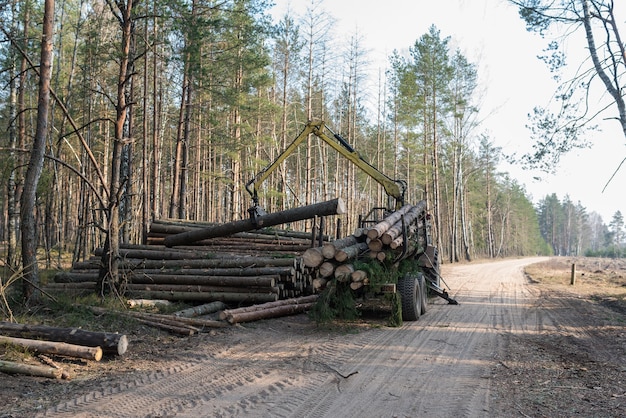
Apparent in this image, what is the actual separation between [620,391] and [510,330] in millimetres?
3455

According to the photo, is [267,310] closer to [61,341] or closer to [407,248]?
[407,248]

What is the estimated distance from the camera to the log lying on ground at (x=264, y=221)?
11.3 metres

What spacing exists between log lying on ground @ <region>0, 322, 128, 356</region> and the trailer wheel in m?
5.55

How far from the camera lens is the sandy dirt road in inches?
178

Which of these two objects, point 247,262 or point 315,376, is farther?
point 247,262

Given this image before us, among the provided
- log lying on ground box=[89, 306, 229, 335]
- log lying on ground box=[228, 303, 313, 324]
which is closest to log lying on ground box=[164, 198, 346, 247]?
log lying on ground box=[228, 303, 313, 324]

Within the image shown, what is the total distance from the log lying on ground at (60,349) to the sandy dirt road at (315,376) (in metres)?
0.65

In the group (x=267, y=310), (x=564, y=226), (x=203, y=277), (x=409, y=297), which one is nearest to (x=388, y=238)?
(x=409, y=297)

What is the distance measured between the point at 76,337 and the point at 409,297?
6.22 meters

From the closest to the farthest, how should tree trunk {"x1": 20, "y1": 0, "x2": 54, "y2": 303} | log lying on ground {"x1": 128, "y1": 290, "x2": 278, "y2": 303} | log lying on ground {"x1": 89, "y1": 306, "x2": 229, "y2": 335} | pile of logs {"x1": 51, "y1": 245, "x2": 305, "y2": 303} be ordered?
log lying on ground {"x1": 89, "y1": 306, "x2": 229, "y2": 335} → tree trunk {"x1": 20, "y1": 0, "x2": 54, "y2": 303} → log lying on ground {"x1": 128, "y1": 290, "x2": 278, "y2": 303} → pile of logs {"x1": 51, "y1": 245, "x2": 305, "y2": 303}

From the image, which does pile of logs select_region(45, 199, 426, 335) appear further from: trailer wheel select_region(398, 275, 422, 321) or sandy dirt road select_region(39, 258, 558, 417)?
sandy dirt road select_region(39, 258, 558, 417)

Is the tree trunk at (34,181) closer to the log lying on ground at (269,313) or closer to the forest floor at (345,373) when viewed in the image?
the forest floor at (345,373)

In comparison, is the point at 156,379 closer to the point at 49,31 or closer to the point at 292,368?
the point at 292,368

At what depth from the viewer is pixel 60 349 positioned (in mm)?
5715
